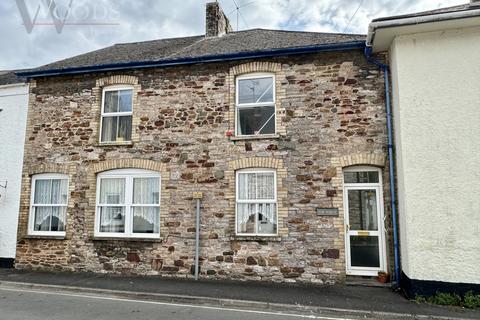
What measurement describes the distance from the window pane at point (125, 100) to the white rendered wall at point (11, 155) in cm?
327

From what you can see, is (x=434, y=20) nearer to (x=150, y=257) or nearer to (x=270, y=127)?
(x=270, y=127)

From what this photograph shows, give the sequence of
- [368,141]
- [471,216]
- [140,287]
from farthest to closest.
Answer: [368,141]
[140,287]
[471,216]

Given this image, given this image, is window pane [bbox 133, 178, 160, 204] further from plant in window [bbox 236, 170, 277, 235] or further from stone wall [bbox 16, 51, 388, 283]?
plant in window [bbox 236, 170, 277, 235]

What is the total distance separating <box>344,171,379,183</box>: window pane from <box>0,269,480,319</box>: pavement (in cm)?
259

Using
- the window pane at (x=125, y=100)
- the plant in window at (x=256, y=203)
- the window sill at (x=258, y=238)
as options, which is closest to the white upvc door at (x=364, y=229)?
the window sill at (x=258, y=238)

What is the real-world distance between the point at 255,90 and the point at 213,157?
221 centimetres

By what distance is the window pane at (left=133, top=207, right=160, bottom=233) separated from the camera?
10.0 metres

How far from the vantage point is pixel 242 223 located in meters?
9.48

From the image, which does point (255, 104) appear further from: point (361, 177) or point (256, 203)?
point (361, 177)

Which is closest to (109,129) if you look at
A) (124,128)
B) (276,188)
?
(124,128)

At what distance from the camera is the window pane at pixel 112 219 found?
10258mm

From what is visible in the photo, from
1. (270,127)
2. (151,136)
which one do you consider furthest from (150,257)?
(270,127)

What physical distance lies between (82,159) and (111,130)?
120 centimetres

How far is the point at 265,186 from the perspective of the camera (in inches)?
372
